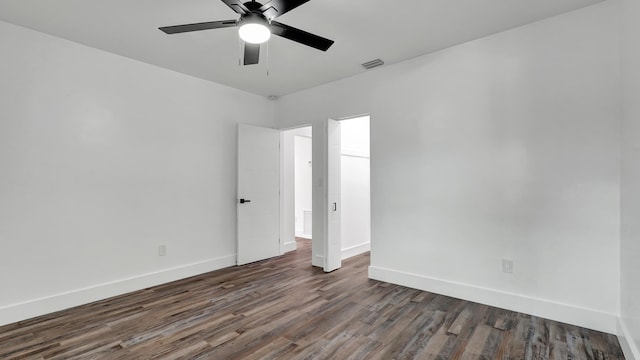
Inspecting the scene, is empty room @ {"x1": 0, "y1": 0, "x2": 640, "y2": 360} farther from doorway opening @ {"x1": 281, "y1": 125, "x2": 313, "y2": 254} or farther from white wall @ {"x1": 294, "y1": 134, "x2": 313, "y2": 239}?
white wall @ {"x1": 294, "y1": 134, "x2": 313, "y2": 239}

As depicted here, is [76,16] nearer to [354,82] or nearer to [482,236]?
[354,82]

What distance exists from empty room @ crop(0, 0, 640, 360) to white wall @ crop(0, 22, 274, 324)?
2cm

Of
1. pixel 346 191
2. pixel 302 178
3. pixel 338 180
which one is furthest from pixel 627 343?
pixel 302 178

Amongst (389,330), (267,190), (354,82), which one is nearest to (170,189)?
(267,190)

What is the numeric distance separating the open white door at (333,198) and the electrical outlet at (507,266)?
2.02 metres

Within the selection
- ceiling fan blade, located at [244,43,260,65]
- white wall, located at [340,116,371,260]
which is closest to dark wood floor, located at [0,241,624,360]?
white wall, located at [340,116,371,260]

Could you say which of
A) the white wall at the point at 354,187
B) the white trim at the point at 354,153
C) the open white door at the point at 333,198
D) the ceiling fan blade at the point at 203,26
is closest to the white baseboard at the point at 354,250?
the white wall at the point at 354,187

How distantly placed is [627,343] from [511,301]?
0.80 m

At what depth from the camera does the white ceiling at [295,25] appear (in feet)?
7.89

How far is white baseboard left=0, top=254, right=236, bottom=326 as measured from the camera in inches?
105

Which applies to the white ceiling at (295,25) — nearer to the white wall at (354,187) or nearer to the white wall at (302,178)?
the white wall at (354,187)

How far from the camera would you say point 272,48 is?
3.16 m

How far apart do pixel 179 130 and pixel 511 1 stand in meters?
3.78

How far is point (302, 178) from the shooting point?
7121 millimetres
